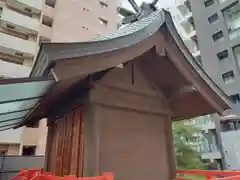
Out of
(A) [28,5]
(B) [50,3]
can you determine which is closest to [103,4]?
(B) [50,3]

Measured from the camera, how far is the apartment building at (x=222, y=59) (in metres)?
17.9

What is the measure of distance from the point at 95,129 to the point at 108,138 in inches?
10.6

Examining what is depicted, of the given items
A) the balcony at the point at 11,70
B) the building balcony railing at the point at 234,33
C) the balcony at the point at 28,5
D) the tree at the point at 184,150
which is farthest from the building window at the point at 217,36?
the balcony at the point at 11,70

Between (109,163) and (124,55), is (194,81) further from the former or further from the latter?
(109,163)

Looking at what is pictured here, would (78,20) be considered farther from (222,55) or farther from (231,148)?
(231,148)

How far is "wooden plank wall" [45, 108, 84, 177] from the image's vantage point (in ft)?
9.15

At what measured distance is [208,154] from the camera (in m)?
20.3

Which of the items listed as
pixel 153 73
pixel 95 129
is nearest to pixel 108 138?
pixel 95 129

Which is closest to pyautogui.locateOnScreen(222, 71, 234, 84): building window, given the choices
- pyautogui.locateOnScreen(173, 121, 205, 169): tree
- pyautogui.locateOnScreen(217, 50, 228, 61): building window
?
pyautogui.locateOnScreen(217, 50, 228, 61): building window

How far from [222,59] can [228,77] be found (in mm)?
1958

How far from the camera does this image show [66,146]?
3229mm

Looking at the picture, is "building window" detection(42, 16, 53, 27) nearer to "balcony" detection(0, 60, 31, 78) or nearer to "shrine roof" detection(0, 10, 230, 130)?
"balcony" detection(0, 60, 31, 78)

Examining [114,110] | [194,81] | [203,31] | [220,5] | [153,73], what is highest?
[220,5]

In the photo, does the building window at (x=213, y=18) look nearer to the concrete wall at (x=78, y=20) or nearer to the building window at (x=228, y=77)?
the building window at (x=228, y=77)
